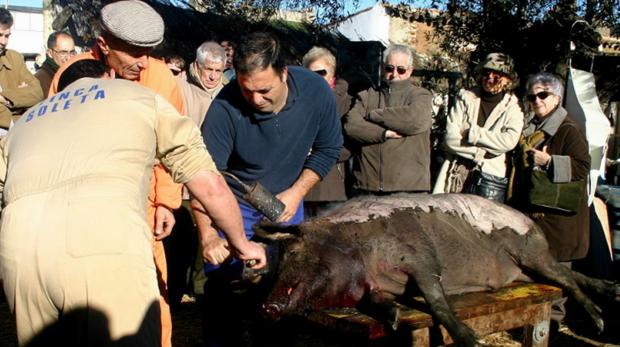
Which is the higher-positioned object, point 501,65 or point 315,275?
point 501,65

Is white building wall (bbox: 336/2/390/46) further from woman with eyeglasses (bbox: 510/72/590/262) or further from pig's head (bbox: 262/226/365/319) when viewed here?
pig's head (bbox: 262/226/365/319)

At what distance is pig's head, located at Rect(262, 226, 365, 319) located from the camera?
164 inches

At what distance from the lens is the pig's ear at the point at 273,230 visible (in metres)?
4.25

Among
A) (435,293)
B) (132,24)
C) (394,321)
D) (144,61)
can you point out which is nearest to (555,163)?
(435,293)

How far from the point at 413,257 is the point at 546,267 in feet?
4.27

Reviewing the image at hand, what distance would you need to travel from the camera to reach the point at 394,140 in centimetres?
620

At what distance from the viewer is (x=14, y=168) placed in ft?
9.69

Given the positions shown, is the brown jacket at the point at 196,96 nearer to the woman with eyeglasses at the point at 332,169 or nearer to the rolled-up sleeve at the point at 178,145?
the woman with eyeglasses at the point at 332,169

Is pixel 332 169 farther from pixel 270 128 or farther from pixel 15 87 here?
pixel 15 87

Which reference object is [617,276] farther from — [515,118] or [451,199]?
[451,199]

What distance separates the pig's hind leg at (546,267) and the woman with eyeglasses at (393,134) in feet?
4.18

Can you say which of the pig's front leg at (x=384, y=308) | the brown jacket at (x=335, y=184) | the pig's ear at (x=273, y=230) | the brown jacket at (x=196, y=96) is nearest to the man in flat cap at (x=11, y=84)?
the brown jacket at (x=196, y=96)

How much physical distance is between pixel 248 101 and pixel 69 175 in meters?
1.80

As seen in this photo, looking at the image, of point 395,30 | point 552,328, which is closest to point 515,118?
point 552,328
